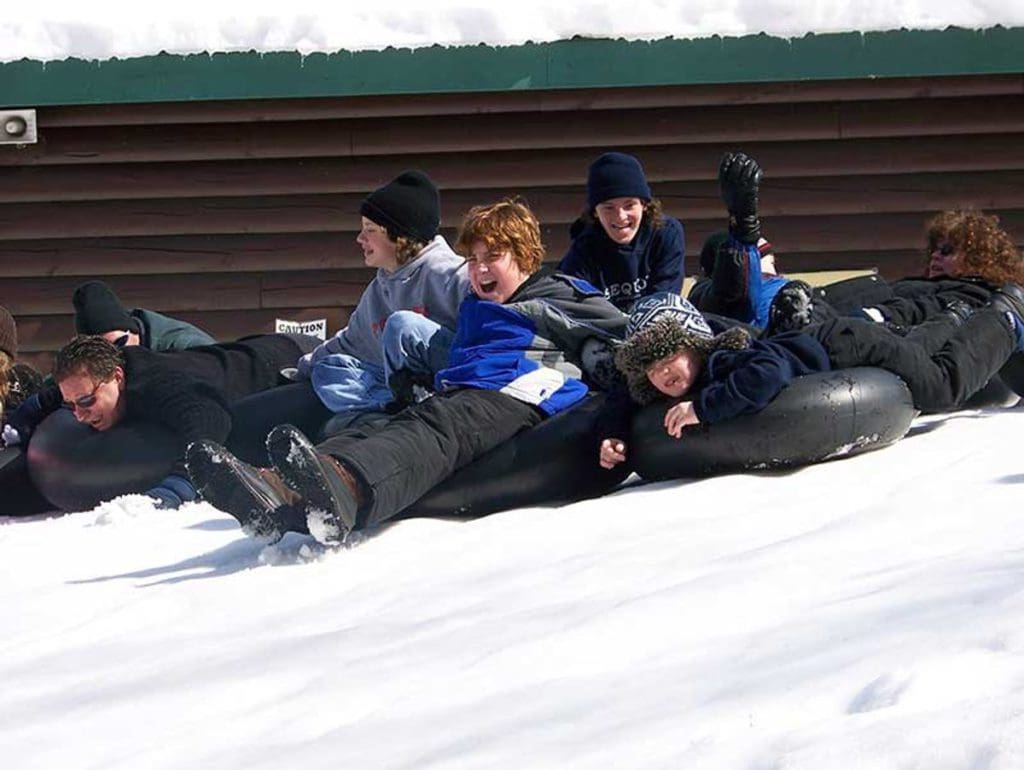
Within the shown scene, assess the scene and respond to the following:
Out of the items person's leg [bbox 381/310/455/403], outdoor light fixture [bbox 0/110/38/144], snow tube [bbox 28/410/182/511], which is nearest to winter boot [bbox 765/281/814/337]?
person's leg [bbox 381/310/455/403]

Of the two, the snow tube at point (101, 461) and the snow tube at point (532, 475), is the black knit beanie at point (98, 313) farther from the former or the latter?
the snow tube at point (532, 475)

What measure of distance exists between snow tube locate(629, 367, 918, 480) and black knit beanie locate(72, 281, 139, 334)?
9.67 feet

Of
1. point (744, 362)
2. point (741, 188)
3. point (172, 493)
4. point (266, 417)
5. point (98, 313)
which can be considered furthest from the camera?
point (98, 313)

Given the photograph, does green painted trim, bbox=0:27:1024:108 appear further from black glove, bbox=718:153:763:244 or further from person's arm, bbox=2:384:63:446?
black glove, bbox=718:153:763:244

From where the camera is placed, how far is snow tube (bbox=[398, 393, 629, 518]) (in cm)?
546

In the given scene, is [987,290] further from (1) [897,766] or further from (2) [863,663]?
(1) [897,766]

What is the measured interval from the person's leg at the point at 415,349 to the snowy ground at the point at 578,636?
934mm

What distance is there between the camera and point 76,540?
5898 millimetres

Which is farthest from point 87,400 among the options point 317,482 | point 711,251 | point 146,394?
point 711,251

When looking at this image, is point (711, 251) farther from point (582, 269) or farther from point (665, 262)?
point (582, 269)

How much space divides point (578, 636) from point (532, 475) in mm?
2042

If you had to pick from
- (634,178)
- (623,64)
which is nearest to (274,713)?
(634,178)

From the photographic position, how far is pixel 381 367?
22.1 ft

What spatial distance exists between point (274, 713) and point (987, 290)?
429 cm
